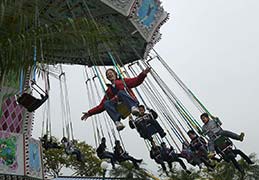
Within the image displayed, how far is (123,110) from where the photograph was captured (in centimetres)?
711

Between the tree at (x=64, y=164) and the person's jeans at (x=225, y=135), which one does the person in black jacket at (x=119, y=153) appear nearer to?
the person's jeans at (x=225, y=135)

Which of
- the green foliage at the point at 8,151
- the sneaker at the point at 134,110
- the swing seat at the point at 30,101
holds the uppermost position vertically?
the green foliage at the point at 8,151

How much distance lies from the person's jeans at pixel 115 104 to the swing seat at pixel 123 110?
0.06 meters

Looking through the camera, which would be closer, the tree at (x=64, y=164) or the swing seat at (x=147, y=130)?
the swing seat at (x=147, y=130)

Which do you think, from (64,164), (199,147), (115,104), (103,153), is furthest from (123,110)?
(64,164)

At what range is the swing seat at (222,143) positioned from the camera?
7.48 meters

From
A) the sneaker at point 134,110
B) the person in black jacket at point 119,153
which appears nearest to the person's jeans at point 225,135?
the person in black jacket at point 119,153

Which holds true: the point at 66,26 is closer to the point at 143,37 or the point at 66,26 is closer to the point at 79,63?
the point at 143,37

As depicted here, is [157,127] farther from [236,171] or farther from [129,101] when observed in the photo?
[236,171]

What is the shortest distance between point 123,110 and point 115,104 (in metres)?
0.22

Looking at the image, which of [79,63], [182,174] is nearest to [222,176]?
[182,174]

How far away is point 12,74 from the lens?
4336mm

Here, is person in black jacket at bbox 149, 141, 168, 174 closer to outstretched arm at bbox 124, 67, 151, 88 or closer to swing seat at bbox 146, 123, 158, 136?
swing seat at bbox 146, 123, 158, 136

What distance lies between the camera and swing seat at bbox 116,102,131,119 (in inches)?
278
